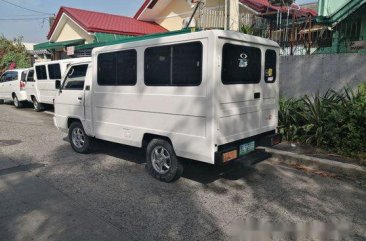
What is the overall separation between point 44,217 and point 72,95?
10.4 feet

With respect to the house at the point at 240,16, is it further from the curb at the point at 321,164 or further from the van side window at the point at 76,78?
the van side window at the point at 76,78

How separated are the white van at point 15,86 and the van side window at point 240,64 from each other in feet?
39.0

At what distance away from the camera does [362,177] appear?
5480 mm

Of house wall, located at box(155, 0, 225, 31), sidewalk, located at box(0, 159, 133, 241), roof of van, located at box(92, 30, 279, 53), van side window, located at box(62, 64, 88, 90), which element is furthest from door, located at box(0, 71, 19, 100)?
roof of van, located at box(92, 30, 279, 53)

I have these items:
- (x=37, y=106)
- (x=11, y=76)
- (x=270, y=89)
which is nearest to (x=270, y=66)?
(x=270, y=89)

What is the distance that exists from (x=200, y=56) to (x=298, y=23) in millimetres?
5573

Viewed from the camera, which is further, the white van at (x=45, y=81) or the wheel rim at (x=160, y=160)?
the white van at (x=45, y=81)

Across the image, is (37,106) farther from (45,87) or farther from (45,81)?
(45,81)

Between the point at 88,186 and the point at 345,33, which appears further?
the point at 345,33

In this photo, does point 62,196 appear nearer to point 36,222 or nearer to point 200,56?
point 36,222

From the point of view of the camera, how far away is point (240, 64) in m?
4.84

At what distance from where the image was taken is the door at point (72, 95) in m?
6.57

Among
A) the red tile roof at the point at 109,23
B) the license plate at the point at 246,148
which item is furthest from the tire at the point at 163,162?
the red tile roof at the point at 109,23

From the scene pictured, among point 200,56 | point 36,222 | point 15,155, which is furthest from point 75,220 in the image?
point 15,155
